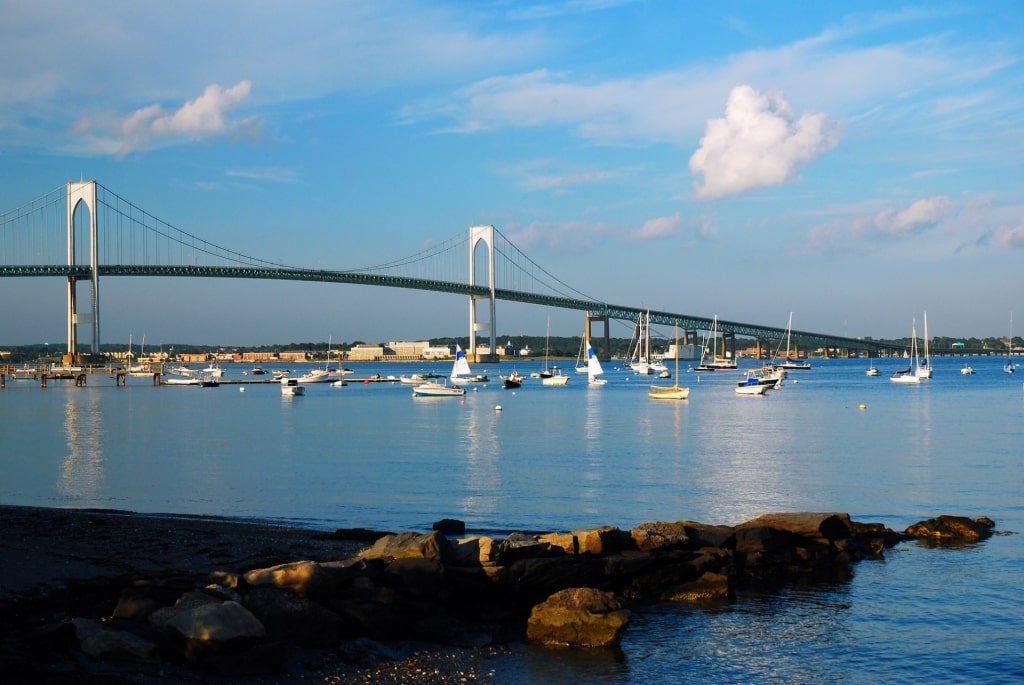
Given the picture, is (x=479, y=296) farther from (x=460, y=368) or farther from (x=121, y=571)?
(x=121, y=571)

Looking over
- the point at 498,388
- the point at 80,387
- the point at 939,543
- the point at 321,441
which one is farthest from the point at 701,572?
the point at 80,387

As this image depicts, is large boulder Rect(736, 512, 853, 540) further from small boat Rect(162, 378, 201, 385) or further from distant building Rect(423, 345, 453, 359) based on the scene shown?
distant building Rect(423, 345, 453, 359)

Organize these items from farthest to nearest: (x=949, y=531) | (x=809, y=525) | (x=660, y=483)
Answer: (x=660, y=483), (x=949, y=531), (x=809, y=525)

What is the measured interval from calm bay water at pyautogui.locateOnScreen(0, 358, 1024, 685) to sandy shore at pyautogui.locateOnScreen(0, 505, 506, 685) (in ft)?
2.98

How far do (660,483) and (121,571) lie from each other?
1242 centimetres

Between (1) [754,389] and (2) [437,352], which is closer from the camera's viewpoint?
(1) [754,389]

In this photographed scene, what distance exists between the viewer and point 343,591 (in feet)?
31.3

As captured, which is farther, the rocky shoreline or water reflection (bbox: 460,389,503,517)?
water reflection (bbox: 460,389,503,517)

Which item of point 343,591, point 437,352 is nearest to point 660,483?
point 343,591

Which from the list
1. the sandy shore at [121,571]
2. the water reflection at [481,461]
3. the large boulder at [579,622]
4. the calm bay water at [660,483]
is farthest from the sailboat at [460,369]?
the large boulder at [579,622]

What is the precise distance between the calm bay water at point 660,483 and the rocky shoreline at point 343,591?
539mm

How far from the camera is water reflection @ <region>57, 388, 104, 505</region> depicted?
20.0 meters

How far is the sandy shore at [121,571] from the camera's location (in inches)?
Answer: 302

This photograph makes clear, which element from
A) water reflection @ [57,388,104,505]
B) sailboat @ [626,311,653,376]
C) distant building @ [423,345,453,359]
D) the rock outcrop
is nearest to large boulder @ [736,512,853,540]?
the rock outcrop
